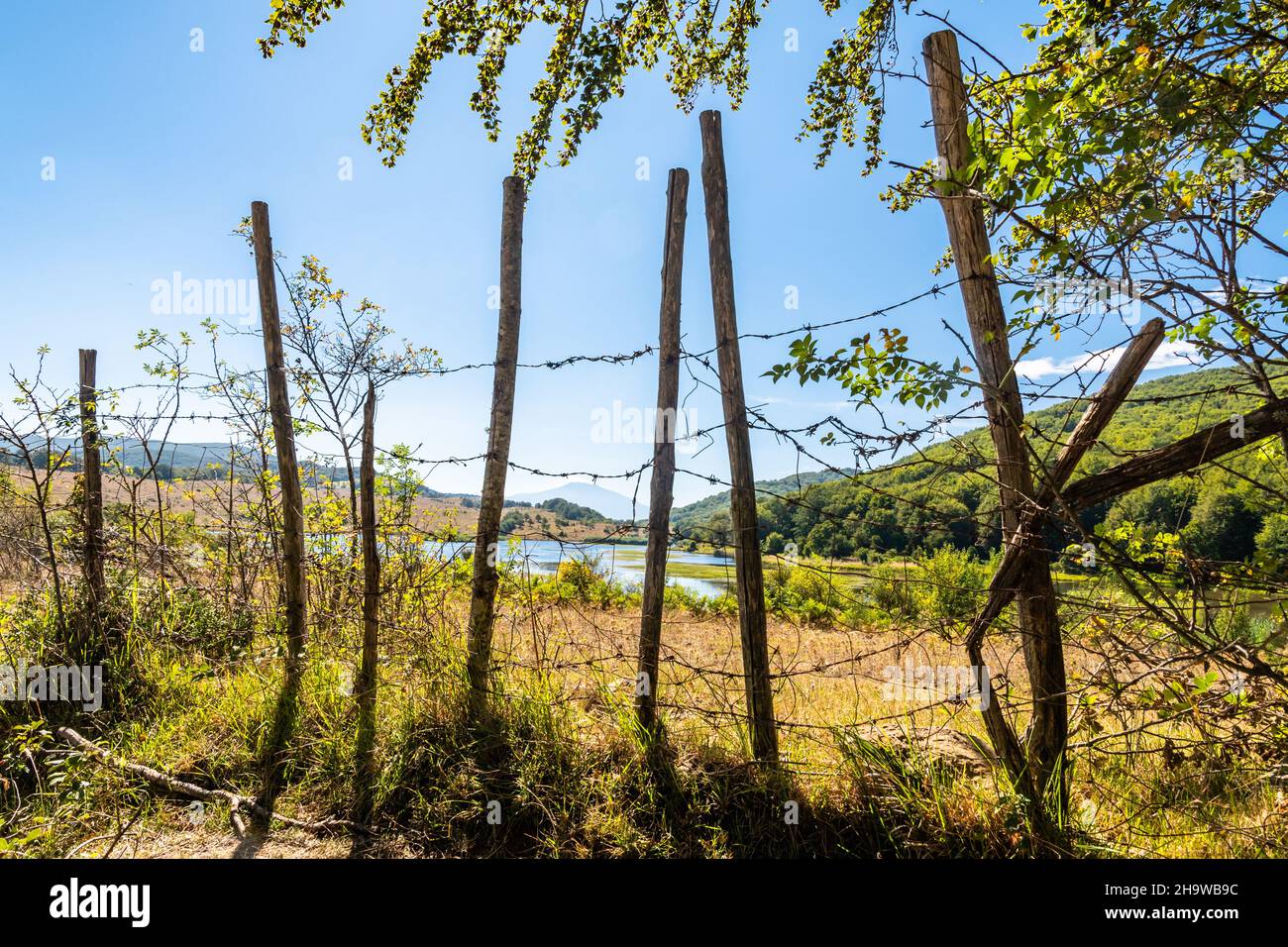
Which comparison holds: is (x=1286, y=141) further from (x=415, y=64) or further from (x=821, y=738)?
(x=415, y=64)

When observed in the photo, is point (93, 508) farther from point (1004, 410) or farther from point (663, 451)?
point (1004, 410)

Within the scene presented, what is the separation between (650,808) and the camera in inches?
108

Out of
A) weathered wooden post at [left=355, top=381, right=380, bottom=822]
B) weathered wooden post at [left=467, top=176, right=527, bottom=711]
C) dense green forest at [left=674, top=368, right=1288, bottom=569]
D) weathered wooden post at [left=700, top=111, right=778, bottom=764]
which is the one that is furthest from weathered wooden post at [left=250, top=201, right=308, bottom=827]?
weathered wooden post at [left=700, top=111, right=778, bottom=764]

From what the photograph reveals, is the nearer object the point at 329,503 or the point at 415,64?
the point at 415,64

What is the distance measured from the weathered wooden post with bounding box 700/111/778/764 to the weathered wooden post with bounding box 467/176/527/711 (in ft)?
4.09

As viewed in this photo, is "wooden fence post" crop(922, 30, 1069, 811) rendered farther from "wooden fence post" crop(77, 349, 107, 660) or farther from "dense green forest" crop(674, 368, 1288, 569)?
"wooden fence post" crop(77, 349, 107, 660)

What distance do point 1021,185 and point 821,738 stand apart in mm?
2611

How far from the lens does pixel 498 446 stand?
3.51 meters

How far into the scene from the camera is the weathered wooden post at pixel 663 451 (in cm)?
307

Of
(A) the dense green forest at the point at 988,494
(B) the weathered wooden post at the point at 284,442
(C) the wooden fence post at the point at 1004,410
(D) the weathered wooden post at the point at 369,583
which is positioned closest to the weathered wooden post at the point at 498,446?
(D) the weathered wooden post at the point at 369,583

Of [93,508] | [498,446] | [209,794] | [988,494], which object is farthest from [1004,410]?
[93,508]

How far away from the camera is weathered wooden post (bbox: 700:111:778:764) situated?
2.88 metres

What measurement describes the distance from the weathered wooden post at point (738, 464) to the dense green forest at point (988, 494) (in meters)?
0.12
